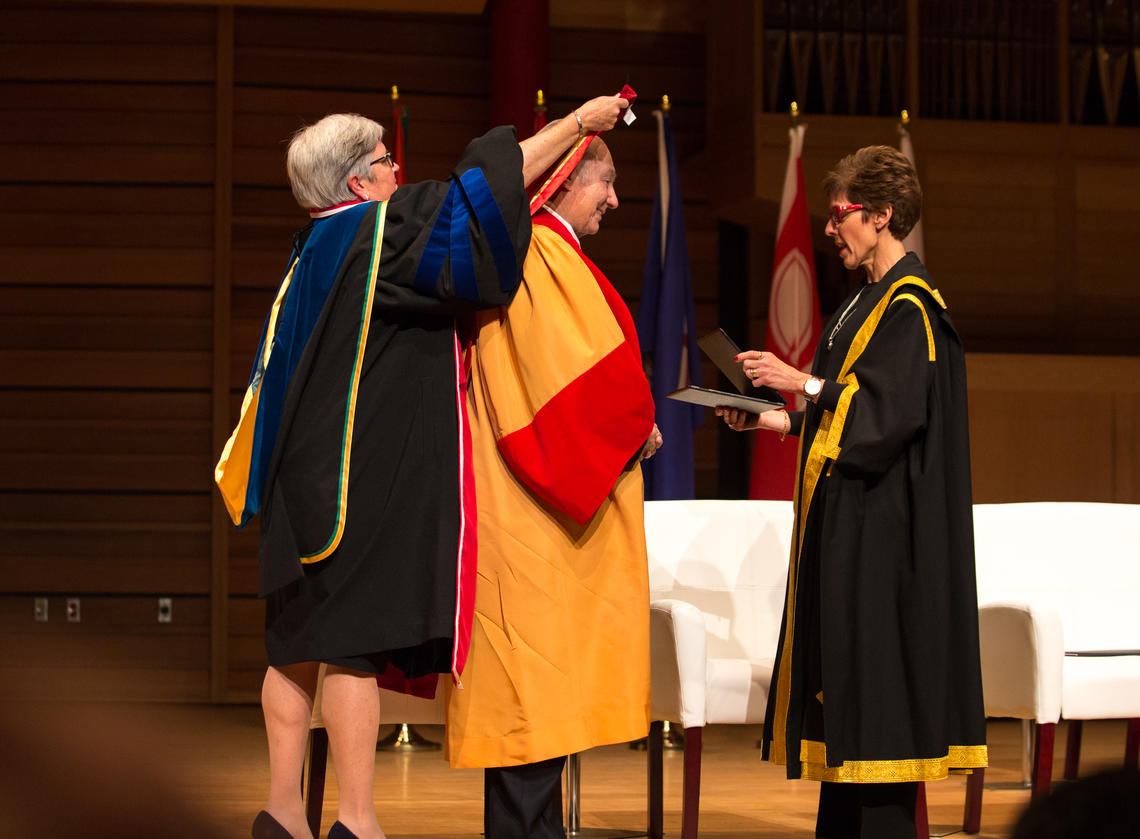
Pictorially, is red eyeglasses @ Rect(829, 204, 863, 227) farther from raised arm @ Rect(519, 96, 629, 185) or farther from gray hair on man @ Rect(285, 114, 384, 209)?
gray hair on man @ Rect(285, 114, 384, 209)

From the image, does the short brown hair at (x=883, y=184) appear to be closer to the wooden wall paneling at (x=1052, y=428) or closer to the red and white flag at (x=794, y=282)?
the red and white flag at (x=794, y=282)

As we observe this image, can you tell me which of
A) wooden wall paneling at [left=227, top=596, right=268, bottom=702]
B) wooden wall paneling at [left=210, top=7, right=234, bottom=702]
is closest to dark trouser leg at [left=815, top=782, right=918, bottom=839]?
wooden wall paneling at [left=227, top=596, right=268, bottom=702]

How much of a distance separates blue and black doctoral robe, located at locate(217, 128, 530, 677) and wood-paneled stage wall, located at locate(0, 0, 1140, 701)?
3605mm

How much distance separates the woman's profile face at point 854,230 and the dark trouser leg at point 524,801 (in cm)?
115

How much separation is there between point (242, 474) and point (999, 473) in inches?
162

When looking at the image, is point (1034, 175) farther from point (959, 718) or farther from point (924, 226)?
point (959, 718)

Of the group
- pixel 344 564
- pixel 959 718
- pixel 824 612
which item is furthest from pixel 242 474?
pixel 959 718

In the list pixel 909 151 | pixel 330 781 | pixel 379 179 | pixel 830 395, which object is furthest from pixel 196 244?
pixel 830 395

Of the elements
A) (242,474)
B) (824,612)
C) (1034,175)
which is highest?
(1034,175)

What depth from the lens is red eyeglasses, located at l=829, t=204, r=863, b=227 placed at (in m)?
2.54

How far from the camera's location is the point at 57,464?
18.6 feet

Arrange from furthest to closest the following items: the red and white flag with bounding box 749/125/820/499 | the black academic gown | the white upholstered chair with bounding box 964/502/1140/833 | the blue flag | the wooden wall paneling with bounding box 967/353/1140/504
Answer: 1. the wooden wall paneling with bounding box 967/353/1140/504
2. the red and white flag with bounding box 749/125/820/499
3. the blue flag
4. the white upholstered chair with bounding box 964/502/1140/833
5. the black academic gown

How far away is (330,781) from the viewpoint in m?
3.91

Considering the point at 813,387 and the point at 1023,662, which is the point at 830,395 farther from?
the point at 1023,662
